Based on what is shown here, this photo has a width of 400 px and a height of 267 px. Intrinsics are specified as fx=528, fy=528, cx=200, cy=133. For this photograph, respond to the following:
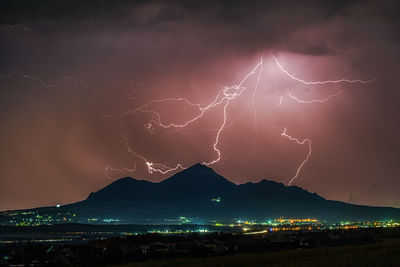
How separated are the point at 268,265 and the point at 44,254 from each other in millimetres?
23952

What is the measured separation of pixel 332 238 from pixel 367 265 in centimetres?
3713

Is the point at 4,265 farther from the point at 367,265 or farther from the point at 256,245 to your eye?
the point at 367,265

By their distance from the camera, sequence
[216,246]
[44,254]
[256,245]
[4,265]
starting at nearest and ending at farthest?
[4,265] < [44,254] < [216,246] < [256,245]

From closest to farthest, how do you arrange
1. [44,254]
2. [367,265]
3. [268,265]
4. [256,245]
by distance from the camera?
1. [367,265]
2. [268,265]
3. [44,254]
4. [256,245]

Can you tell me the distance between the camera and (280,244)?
56.2 metres

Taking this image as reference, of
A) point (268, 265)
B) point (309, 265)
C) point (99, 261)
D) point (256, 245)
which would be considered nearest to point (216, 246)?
point (256, 245)

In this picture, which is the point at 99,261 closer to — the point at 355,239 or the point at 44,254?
the point at 44,254

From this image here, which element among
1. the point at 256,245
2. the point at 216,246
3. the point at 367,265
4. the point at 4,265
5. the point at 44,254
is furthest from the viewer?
the point at 256,245

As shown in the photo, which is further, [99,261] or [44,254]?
[44,254]

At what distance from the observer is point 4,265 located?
4259 centimetres

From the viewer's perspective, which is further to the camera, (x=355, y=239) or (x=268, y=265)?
(x=355, y=239)

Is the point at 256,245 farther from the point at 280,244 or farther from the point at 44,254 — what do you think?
the point at 44,254

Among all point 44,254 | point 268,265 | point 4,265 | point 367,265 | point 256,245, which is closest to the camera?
point 367,265

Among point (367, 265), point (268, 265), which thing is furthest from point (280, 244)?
point (367, 265)
